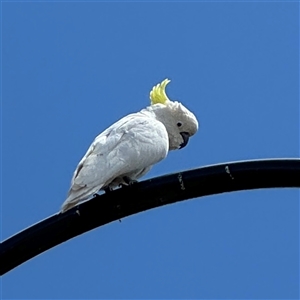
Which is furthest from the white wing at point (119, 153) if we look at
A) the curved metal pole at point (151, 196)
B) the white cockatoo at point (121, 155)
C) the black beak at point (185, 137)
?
the curved metal pole at point (151, 196)

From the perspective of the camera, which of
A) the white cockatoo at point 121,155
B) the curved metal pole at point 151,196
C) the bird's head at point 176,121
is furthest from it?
the bird's head at point 176,121

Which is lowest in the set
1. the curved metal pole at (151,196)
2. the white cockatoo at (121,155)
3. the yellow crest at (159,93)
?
the curved metal pole at (151,196)

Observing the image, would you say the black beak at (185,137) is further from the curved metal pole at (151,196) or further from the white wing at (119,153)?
the curved metal pole at (151,196)

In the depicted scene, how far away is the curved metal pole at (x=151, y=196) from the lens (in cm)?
272

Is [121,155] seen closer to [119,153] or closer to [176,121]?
[119,153]

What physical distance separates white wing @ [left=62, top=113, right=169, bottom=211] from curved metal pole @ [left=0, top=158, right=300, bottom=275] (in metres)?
0.64

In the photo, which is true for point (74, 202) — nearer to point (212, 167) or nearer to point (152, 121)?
point (212, 167)

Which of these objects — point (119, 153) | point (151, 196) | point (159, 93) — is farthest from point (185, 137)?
point (151, 196)

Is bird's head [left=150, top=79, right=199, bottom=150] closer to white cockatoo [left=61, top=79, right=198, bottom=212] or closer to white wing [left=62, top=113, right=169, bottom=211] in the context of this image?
white cockatoo [left=61, top=79, right=198, bottom=212]

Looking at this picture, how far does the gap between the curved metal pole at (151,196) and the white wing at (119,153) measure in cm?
64

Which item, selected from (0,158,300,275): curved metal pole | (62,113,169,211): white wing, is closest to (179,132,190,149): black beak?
(62,113,169,211): white wing

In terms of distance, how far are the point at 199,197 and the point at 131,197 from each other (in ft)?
1.00

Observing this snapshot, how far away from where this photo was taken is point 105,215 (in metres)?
2.90

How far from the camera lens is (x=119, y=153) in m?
3.94
